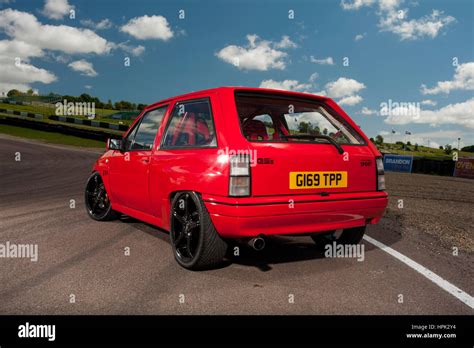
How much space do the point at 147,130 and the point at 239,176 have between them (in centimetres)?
184


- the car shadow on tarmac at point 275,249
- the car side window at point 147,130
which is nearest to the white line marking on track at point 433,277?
the car shadow on tarmac at point 275,249

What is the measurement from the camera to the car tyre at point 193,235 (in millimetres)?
3445

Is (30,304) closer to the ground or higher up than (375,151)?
closer to the ground

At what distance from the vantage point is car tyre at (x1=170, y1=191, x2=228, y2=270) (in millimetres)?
3445

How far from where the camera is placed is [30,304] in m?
2.90

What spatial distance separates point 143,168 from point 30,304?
1875mm

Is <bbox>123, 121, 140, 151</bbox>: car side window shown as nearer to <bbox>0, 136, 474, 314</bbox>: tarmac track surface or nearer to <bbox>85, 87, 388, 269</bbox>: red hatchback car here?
<bbox>85, 87, 388, 269</bbox>: red hatchback car

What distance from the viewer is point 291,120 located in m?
4.35

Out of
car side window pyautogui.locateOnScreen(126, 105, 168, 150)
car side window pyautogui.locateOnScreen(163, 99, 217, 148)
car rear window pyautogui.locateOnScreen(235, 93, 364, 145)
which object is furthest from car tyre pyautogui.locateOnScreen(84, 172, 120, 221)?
car rear window pyautogui.locateOnScreen(235, 93, 364, 145)

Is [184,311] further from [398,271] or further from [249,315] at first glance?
[398,271]

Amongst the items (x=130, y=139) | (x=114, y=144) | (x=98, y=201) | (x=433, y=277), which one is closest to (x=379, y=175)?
(x=433, y=277)

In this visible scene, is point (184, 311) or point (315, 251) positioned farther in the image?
point (315, 251)
